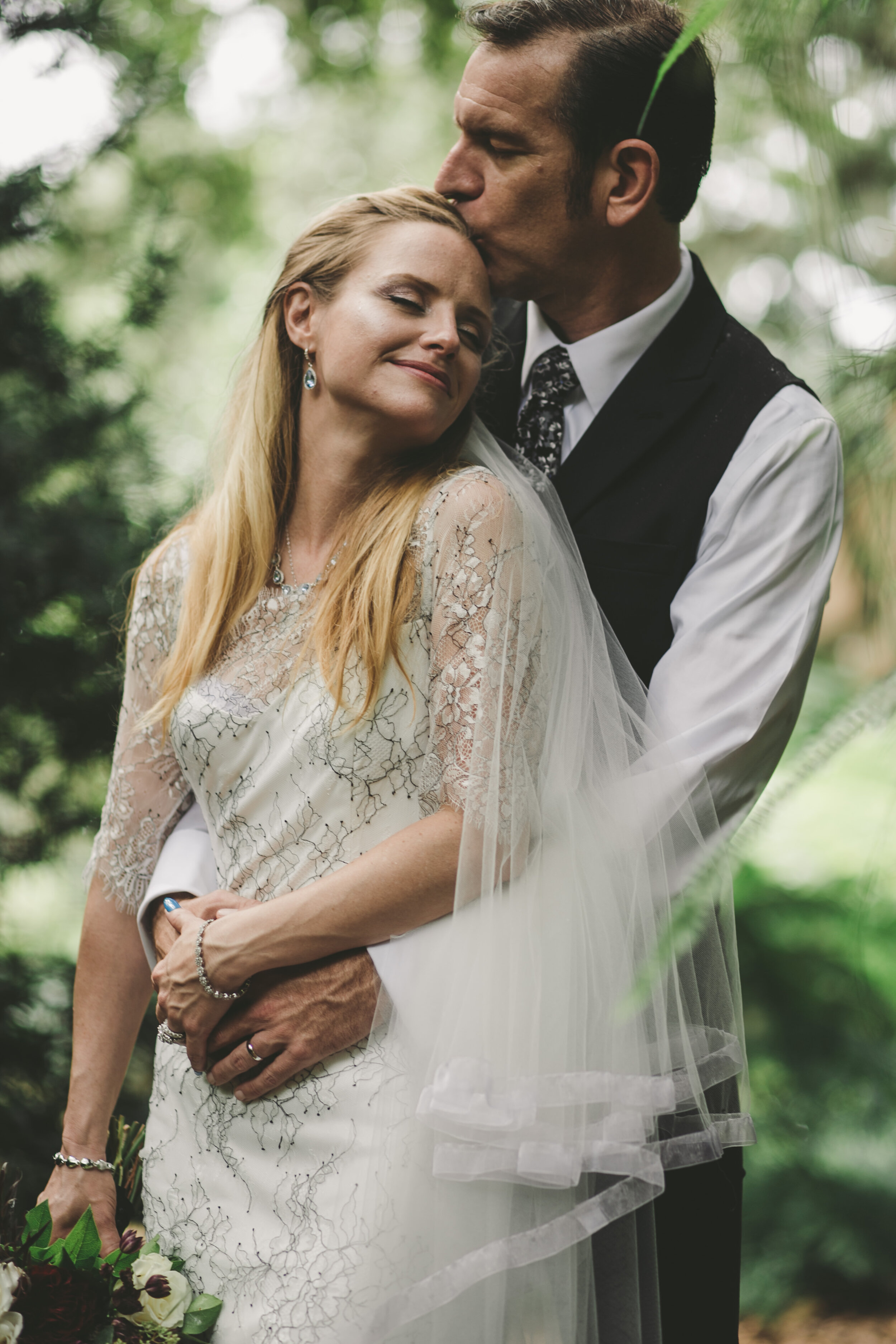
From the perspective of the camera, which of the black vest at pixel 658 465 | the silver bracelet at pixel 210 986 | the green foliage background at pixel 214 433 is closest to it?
the green foliage background at pixel 214 433

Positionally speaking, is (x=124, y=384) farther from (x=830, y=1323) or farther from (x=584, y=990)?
(x=830, y=1323)

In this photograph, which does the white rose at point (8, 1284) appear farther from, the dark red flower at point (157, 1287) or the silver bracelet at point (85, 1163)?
the silver bracelet at point (85, 1163)

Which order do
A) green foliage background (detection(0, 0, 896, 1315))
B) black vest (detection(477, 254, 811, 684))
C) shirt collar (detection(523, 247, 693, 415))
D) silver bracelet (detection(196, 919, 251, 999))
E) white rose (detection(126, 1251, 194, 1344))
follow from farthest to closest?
shirt collar (detection(523, 247, 693, 415)) < black vest (detection(477, 254, 811, 684)) < silver bracelet (detection(196, 919, 251, 999)) < white rose (detection(126, 1251, 194, 1344)) < green foliage background (detection(0, 0, 896, 1315))

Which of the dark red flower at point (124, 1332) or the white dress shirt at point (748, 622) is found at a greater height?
the white dress shirt at point (748, 622)

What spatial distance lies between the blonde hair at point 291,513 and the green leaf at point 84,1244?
0.74 meters

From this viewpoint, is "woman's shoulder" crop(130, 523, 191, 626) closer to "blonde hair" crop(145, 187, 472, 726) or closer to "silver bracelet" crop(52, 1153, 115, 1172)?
"blonde hair" crop(145, 187, 472, 726)

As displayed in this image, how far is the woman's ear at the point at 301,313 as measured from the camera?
1.81 metres

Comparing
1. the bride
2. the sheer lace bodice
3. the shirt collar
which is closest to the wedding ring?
the bride

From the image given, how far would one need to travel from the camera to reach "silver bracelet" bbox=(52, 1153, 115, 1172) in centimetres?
177

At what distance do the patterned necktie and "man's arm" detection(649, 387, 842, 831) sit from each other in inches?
12.6

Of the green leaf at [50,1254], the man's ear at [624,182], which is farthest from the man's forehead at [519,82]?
the green leaf at [50,1254]

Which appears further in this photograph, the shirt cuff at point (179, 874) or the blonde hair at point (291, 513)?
the shirt cuff at point (179, 874)

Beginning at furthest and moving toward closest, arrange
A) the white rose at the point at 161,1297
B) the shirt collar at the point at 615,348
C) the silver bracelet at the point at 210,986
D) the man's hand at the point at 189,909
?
1. the shirt collar at the point at 615,348
2. the man's hand at the point at 189,909
3. the silver bracelet at the point at 210,986
4. the white rose at the point at 161,1297

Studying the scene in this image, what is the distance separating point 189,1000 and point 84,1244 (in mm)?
336
